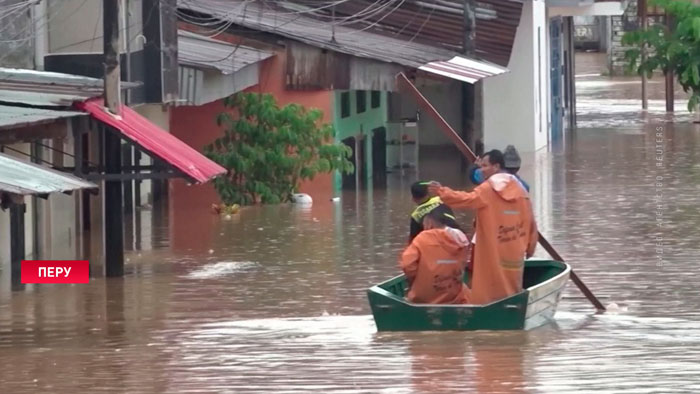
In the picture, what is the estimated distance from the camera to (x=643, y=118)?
144 feet

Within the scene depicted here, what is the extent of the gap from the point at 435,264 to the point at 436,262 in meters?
0.02

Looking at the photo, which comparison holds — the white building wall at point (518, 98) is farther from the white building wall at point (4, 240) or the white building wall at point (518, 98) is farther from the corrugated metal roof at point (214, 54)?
the white building wall at point (4, 240)

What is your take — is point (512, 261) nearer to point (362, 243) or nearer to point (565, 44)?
point (362, 243)

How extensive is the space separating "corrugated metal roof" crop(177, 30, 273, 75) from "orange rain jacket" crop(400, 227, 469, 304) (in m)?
9.92

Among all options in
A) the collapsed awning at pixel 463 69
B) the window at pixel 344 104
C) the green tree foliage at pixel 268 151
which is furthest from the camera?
the window at pixel 344 104

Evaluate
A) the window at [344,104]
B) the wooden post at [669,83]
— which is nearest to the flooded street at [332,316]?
the window at [344,104]

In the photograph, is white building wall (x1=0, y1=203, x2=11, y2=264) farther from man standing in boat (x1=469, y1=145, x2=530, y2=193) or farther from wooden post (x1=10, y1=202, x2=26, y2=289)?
man standing in boat (x1=469, y1=145, x2=530, y2=193)

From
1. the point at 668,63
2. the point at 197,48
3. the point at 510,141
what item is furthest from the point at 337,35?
the point at 668,63

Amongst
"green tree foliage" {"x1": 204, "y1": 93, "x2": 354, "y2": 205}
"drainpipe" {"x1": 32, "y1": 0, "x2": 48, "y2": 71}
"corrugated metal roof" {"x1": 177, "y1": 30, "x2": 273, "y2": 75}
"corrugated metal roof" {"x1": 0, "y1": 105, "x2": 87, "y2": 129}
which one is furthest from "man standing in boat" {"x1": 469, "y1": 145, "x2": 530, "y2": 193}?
"green tree foliage" {"x1": 204, "y1": 93, "x2": 354, "y2": 205}

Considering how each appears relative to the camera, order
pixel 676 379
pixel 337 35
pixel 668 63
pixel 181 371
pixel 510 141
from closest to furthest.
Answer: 1. pixel 676 379
2. pixel 181 371
3. pixel 337 35
4. pixel 510 141
5. pixel 668 63

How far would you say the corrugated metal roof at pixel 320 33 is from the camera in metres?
27.2

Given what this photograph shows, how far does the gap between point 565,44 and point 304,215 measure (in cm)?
2110

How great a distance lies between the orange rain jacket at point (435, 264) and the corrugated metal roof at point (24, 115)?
395 cm

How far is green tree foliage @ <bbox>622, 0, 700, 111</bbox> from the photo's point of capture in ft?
132
